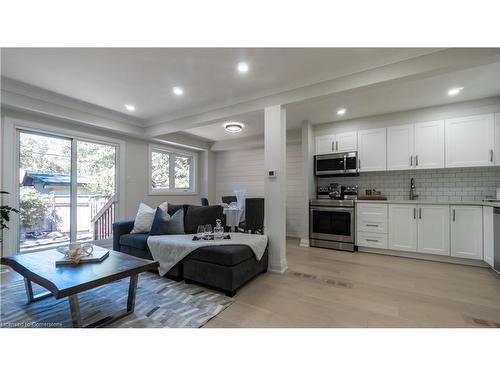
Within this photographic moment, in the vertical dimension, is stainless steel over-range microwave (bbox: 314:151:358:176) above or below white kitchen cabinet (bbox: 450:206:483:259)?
above

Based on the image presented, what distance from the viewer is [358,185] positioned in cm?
432

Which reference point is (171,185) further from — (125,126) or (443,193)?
(443,193)

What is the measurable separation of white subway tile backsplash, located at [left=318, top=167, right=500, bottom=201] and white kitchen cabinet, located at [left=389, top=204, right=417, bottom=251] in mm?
571

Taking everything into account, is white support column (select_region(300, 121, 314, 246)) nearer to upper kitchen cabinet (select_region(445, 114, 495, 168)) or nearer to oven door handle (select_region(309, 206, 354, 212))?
oven door handle (select_region(309, 206, 354, 212))

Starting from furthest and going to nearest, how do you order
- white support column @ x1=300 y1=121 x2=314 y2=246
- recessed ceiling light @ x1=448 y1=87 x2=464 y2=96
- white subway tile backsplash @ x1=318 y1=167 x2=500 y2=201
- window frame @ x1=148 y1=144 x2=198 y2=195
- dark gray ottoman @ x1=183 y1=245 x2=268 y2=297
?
window frame @ x1=148 y1=144 x2=198 y2=195
white support column @ x1=300 y1=121 x2=314 y2=246
white subway tile backsplash @ x1=318 y1=167 x2=500 y2=201
recessed ceiling light @ x1=448 y1=87 x2=464 y2=96
dark gray ottoman @ x1=183 y1=245 x2=268 y2=297

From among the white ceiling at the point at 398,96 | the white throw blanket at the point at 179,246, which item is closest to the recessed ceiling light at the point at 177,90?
the white ceiling at the point at 398,96

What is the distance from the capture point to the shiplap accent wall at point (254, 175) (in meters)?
5.07

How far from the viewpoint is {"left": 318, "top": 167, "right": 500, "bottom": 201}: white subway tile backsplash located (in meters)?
3.34

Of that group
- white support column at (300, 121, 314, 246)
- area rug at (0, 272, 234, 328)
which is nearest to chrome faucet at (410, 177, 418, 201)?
white support column at (300, 121, 314, 246)

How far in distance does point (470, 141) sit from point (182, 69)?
174 inches

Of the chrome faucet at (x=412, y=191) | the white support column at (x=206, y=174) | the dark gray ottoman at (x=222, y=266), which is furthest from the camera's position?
the white support column at (x=206, y=174)

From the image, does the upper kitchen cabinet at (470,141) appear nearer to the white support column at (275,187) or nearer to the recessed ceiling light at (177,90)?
the white support column at (275,187)

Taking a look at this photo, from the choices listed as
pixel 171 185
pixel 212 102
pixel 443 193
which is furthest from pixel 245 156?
pixel 443 193

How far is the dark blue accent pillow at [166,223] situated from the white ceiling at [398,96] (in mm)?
1899
